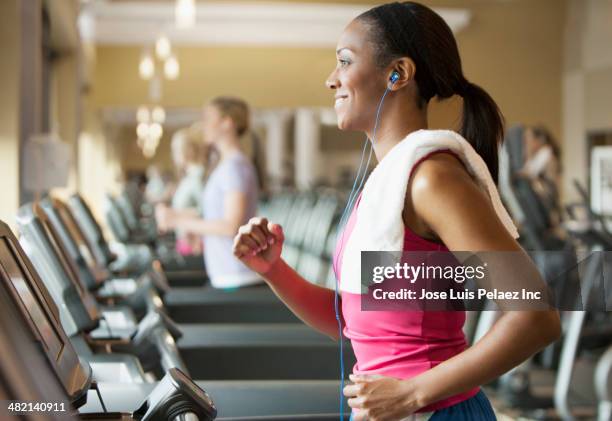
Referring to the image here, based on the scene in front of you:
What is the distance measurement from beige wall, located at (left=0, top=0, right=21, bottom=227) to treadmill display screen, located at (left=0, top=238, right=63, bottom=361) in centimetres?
216

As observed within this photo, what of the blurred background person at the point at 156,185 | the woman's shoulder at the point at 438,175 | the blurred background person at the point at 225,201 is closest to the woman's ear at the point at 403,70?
the woman's shoulder at the point at 438,175

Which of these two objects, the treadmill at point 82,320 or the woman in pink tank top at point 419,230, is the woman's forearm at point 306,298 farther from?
the treadmill at point 82,320

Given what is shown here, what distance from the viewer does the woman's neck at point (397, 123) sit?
4.04ft

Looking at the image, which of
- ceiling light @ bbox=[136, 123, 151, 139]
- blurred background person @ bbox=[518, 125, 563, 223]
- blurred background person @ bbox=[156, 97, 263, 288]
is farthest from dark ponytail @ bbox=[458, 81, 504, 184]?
ceiling light @ bbox=[136, 123, 151, 139]

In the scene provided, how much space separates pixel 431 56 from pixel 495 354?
0.39 metres

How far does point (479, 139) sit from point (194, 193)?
4.67 metres

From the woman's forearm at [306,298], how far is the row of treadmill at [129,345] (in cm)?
19

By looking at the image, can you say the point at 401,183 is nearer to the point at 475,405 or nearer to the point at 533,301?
the point at 533,301

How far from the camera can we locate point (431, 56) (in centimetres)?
120

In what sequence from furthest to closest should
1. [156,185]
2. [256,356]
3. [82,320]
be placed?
[156,185] → [256,356] → [82,320]

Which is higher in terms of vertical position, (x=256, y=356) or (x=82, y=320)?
(x=82, y=320)

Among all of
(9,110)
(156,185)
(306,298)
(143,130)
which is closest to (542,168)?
(9,110)

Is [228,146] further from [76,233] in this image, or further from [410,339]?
[410,339]

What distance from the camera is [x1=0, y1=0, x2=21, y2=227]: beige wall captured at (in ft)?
10.8
